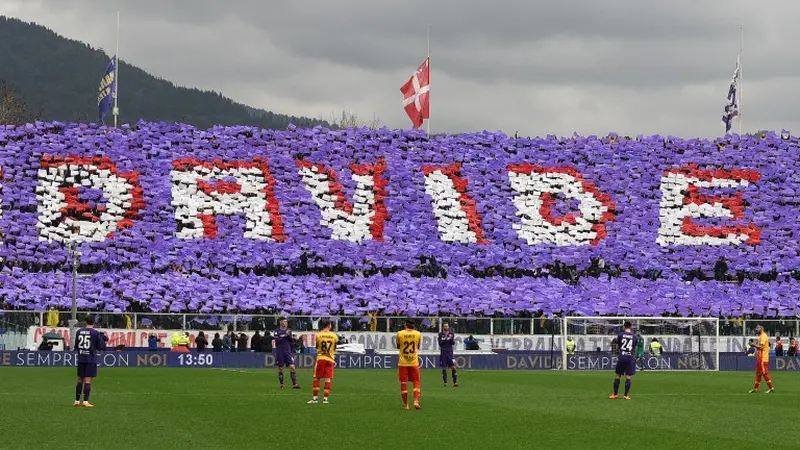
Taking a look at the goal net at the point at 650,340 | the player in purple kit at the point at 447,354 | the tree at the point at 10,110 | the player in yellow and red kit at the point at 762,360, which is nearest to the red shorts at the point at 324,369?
the player in purple kit at the point at 447,354

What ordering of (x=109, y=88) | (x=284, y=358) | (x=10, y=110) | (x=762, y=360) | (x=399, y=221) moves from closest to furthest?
(x=284, y=358) < (x=762, y=360) < (x=399, y=221) < (x=109, y=88) < (x=10, y=110)

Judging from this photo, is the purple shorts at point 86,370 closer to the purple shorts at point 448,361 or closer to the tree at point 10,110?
the purple shorts at point 448,361

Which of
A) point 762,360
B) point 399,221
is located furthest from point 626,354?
point 399,221

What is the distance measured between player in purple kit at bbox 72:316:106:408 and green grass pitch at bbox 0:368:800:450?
1.87 feet

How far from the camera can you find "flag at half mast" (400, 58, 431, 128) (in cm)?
8200

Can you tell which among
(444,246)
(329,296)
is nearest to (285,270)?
(329,296)

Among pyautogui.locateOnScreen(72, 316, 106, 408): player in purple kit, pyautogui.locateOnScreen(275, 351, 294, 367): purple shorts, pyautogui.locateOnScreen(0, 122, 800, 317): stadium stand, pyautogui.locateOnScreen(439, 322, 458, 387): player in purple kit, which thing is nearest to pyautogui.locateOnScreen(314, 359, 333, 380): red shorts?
pyautogui.locateOnScreen(72, 316, 106, 408): player in purple kit

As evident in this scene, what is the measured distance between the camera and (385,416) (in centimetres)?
2959

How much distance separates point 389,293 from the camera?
7300 centimetres

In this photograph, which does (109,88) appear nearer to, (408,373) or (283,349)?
(283,349)

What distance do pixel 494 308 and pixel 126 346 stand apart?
20156 millimetres

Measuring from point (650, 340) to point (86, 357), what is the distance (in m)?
38.6

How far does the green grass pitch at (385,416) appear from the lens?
2380cm

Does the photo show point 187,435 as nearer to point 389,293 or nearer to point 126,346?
point 126,346
